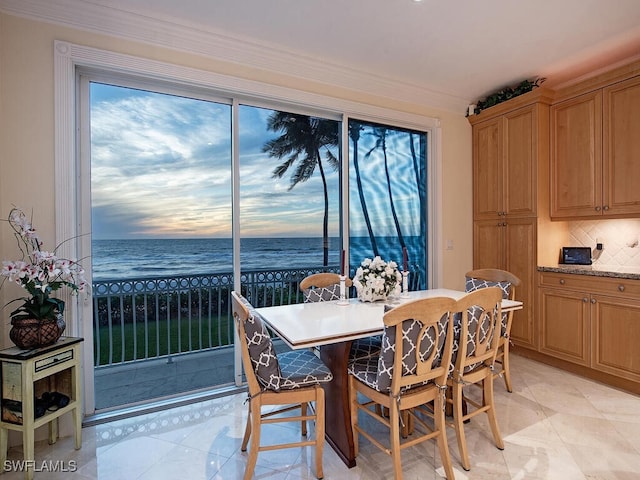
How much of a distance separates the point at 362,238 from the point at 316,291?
1.00m

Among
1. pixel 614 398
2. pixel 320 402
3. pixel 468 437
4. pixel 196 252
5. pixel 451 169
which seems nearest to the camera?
pixel 320 402

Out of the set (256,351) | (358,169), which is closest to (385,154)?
(358,169)

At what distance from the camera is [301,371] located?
72.9 inches

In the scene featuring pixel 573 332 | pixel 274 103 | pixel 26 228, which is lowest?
pixel 573 332

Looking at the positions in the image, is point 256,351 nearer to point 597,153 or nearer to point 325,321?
point 325,321

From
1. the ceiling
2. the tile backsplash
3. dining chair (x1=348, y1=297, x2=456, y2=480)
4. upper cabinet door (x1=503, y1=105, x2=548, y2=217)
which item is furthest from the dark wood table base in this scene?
the tile backsplash

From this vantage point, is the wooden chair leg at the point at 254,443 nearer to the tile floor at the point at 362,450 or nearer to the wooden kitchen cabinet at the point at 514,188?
the tile floor at the point at 362,450

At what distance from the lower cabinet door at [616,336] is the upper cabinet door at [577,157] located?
83 centimetres

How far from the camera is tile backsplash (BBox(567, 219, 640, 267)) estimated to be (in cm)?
306

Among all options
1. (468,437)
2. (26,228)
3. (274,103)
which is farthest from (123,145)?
(468,437)

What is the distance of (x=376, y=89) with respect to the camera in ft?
11.0

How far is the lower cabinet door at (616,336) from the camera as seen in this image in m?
2.64

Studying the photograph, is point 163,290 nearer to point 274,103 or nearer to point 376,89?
point 274,103

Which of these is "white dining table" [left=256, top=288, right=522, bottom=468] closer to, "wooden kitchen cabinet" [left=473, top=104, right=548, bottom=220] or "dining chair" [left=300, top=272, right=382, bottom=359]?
"dining chair" [left=300, top=272, right=382, bottom=359]
